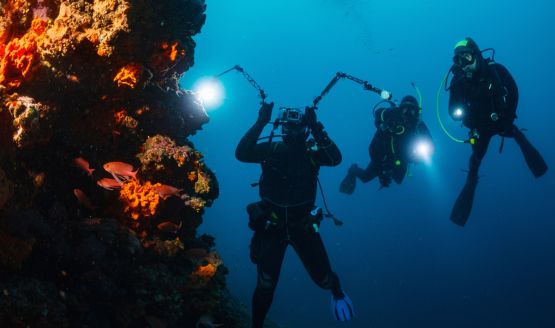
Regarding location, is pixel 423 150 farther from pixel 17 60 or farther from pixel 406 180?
pixel 406 180

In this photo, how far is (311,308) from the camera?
86.9 ft

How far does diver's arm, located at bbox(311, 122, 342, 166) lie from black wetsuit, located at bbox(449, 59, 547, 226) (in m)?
3.36

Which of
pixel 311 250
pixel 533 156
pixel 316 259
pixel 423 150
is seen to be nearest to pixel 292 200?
pixel 311 250

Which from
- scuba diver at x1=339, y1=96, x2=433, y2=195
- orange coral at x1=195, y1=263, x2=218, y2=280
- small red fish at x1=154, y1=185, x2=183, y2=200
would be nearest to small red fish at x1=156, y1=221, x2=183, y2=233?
small red fish at x1=154, y1=185, x2=183, y2=200

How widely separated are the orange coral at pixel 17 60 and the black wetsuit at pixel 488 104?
750 cm

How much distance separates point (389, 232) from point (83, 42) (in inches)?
1959

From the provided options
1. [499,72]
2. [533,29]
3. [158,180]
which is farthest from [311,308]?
[533,29]

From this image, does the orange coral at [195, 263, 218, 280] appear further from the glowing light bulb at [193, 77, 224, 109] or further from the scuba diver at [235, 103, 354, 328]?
the glowing light bulb at [193, 77, 224, 109]

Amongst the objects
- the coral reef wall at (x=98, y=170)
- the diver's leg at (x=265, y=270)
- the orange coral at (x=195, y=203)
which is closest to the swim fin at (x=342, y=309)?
the diver's leg at (x=265, y=270)

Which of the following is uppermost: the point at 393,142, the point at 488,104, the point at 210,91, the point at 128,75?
the point at 393,142

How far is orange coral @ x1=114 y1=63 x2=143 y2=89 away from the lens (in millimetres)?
3895

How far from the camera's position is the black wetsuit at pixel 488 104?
735cm

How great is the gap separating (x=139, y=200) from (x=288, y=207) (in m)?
2.89

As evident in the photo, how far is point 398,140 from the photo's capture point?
9812mm
